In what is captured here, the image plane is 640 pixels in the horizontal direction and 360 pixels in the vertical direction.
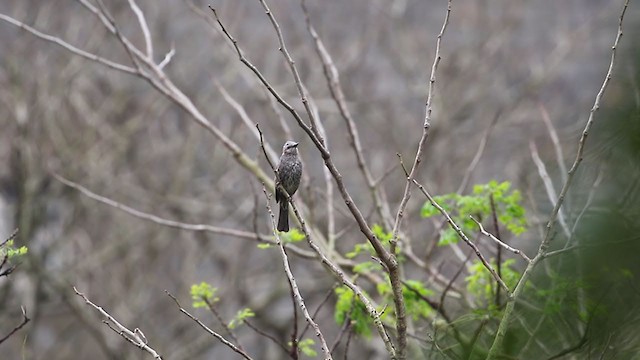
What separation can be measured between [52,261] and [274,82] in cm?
424

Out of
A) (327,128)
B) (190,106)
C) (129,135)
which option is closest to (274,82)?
(327,128)

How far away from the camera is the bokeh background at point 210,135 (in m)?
11.4

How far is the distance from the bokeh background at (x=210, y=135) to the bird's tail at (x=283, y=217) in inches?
202

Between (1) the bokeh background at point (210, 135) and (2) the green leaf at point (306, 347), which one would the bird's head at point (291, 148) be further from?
(1) the bokeh background at point (210, 135)

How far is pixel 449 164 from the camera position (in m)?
12.6

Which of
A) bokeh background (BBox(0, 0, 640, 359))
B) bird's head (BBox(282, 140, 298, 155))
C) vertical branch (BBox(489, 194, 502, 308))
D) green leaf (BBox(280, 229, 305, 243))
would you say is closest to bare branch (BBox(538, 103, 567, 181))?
vertical branch (BBox(489, 194, 502, 308))

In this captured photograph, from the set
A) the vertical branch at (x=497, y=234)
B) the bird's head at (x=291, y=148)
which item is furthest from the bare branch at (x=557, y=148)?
the bird's head at (x=291, y=148)

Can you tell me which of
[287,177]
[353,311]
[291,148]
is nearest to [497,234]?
[353,311]

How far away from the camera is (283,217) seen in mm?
5363

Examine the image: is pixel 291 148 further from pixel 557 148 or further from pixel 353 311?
pixel 557 148

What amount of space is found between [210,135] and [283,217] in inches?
308

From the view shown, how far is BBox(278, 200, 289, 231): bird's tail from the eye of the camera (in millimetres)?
5293

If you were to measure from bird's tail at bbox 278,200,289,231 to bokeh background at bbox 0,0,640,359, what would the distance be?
5130 mm

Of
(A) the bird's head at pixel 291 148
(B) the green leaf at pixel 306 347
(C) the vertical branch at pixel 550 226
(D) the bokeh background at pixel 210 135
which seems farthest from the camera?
(D) the bokeh background at pixel 210 135
